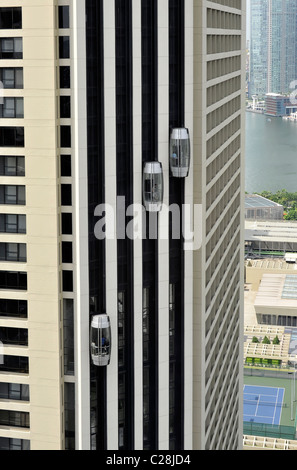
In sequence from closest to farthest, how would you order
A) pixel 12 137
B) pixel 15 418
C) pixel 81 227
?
1. pixel 81 227
2. pixel 12 137
3. pixel 15 418

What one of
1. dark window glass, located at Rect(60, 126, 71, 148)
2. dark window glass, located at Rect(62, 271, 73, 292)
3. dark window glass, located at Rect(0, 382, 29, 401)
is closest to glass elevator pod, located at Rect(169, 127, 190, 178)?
dark window glass, located at Rect(60, 126, 71, 148)

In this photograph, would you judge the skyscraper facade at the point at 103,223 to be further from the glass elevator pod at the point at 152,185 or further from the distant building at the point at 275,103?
the distant building at the point at 275,103

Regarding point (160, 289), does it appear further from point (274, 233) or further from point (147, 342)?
point (274, 233)

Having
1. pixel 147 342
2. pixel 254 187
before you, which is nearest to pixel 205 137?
pixel 147 342

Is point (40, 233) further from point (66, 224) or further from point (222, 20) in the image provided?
point (222, 20)

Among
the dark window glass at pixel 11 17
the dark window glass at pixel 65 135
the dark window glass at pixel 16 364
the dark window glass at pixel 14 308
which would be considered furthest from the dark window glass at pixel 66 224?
the dark window glass at pixel 11 17

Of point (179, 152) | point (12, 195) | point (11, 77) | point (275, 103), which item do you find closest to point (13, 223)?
point (12, 195)
